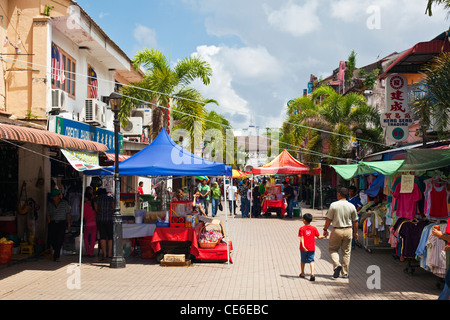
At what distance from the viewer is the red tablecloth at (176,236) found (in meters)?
11.4

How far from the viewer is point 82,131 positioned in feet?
50.9

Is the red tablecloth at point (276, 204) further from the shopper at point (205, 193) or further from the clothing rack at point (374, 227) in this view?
the clothing rack at point (374, 227)

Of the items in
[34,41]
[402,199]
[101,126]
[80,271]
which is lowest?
[80,271]

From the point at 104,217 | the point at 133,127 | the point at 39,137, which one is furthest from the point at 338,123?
the point at 39,137

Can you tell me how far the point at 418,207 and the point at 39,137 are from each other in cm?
833

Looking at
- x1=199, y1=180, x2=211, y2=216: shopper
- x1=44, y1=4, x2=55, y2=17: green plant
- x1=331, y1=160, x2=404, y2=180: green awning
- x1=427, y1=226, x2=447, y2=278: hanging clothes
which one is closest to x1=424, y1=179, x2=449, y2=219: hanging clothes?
x1=331, y1=160, x2=404, y2=180: green awning

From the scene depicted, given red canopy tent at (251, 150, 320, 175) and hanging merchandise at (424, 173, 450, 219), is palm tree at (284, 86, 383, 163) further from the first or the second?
hanging merchandise at (424, 173, 450, 219)

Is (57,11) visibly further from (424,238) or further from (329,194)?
(329,194)

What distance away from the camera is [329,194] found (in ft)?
103

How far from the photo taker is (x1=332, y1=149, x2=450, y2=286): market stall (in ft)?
29.1

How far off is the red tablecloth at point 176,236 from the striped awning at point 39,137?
3040 millimetres

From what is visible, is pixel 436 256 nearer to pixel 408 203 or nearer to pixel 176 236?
pixel 408 203

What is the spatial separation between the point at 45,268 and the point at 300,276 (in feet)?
18.9
